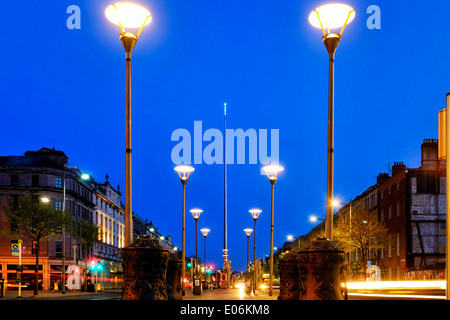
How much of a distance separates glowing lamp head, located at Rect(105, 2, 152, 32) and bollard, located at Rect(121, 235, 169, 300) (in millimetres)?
5180

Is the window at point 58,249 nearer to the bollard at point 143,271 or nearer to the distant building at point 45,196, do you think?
the distant building at point 45,196

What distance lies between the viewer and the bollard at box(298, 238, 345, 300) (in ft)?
31.8

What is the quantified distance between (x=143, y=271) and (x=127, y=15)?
5.85 m

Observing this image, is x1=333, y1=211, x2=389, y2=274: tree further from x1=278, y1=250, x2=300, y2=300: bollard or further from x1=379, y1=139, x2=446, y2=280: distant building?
x1=278, y1=250, x2=300, y2=300: bollard

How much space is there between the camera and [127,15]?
12133mm

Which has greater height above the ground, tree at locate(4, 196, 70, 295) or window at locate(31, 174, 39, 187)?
window at locate(31, 174, 39, 187)

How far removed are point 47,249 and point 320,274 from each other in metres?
69.2

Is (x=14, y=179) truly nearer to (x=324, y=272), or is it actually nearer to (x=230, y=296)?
(x=230, y=296)

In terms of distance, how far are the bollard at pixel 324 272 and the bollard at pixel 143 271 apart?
8.97ft

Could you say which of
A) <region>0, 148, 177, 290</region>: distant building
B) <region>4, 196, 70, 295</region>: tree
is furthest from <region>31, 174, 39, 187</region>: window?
<region>4, 196, 70, 295</region>: tree

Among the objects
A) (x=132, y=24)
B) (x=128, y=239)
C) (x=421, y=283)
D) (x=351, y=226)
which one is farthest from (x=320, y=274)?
(x=351, y=226)

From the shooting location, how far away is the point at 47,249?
73188 millimetres
